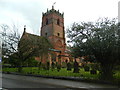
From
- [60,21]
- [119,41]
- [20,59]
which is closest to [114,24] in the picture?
[119,41]

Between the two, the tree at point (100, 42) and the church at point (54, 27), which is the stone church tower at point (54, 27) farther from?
the tree at point (100, 42)

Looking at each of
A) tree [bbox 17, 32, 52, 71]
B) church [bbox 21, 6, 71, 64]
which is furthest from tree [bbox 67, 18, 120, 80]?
church [bbox 21, 6, 71, 64]

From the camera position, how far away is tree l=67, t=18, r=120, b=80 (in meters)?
10.6

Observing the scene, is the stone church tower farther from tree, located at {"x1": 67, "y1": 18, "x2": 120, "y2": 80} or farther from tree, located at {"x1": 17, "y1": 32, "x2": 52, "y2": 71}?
tree, located at {"x1": 67, "y1": 18, "x2": 120, "y2": 80}

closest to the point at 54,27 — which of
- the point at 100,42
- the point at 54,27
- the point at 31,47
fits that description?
the point at 54,27

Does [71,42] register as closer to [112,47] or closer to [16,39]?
[112,47]

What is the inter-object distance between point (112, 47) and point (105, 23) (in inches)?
109

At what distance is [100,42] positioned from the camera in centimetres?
1077

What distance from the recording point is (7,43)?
22219 millimetres

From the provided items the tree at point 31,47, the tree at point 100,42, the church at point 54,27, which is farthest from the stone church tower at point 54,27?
the tree at point 100,42

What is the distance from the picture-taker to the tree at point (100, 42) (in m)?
10.6

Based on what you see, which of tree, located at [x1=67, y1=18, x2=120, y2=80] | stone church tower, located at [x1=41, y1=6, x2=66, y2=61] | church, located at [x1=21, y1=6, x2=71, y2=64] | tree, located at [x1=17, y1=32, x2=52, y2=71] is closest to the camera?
tree, located at [x1=67, y1=18, x2=120, y2=80]

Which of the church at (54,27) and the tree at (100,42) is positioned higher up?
the church at (54,27)

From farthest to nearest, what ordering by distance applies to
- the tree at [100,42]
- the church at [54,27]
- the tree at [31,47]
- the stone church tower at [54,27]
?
the stone church tower at [54,27] → the church at [54,27] → the tree at [31,47] → the tree at [100,42]
